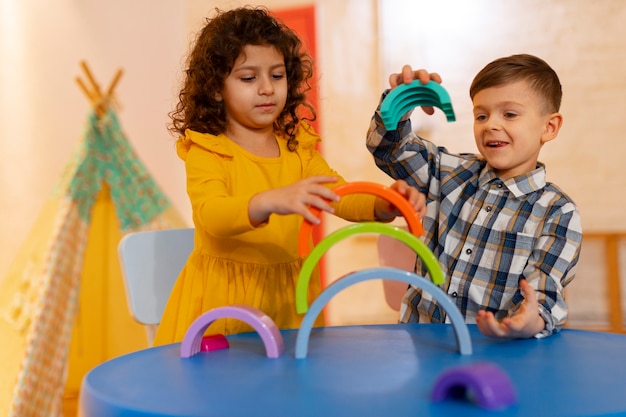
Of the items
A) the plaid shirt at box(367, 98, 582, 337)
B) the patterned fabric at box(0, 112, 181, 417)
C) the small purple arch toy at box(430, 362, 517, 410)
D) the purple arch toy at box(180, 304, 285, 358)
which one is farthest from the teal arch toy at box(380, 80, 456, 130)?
the patterned fabric at box(0, 112, 181, 417)

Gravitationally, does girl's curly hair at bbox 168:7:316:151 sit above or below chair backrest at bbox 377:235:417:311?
above

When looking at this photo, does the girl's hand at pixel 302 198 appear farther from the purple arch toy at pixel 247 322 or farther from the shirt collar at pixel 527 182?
the shirt collar at pixel 527 182

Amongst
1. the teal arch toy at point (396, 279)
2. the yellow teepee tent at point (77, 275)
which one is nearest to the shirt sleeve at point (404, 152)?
the teal arch toy at point (396, 279)

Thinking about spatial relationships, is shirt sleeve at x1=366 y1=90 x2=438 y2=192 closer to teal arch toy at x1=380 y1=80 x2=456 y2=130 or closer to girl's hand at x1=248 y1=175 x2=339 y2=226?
teal arch toy at x1=380 y1=80 x2=456 y2=130

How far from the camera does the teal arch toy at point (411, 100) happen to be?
4.11ft

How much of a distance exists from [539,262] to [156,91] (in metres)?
3.00

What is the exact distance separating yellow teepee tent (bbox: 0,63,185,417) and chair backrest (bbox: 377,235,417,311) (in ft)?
4.55

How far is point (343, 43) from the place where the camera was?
3678 mm

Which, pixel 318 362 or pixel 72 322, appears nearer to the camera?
pixel 318 362

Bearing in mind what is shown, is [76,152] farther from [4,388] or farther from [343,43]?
[343,43]

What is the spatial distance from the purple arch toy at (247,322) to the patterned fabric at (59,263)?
1.64 metres

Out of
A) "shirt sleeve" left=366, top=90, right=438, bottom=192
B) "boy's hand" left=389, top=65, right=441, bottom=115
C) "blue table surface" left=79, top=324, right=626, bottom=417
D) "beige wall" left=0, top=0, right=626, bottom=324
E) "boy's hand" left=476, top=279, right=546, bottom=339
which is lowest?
"blue table surface" left=79, top=324, right=626, bottom=417

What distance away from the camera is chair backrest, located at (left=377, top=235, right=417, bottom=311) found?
1686mm

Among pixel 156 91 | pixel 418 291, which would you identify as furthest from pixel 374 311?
pixel 418 291
